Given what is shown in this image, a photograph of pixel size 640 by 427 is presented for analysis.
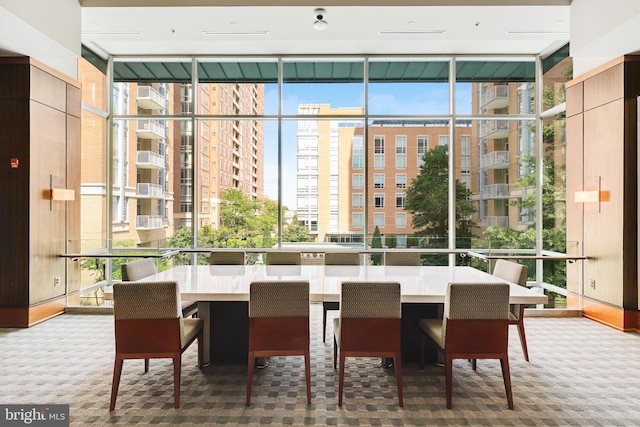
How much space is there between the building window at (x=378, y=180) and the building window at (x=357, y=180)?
0.23 meters

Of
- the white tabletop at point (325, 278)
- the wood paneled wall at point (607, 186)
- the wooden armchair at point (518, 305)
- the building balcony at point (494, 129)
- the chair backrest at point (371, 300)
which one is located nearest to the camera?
the chair backrest at point (371, 300)

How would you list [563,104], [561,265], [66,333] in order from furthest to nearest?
[563,104] → [561,265] → [66,333]

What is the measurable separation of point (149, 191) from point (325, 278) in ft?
15.1

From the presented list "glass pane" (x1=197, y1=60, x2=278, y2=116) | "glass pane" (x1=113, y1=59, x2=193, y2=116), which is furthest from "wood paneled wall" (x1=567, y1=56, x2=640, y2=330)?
"glass pane" (x1=113, y1=59, x2=193, y2=116)

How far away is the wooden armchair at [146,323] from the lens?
295cm

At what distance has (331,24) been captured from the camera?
5488 mm

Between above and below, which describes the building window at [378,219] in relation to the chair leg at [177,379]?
above

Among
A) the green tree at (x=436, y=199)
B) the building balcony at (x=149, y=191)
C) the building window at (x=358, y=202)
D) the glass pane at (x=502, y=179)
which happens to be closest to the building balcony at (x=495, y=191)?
the glass pane at (x=502, y=179)

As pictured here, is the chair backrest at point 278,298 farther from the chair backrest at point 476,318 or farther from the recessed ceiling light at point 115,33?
the recessed ceiling light at point 115,33

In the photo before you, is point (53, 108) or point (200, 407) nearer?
point (200, 407)

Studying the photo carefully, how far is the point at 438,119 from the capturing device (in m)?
7.12

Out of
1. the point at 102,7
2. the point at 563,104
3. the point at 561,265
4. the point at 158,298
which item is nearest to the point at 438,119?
the point at 563,104

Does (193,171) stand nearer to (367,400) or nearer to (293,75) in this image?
(293,75)

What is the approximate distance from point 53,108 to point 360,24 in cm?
431
